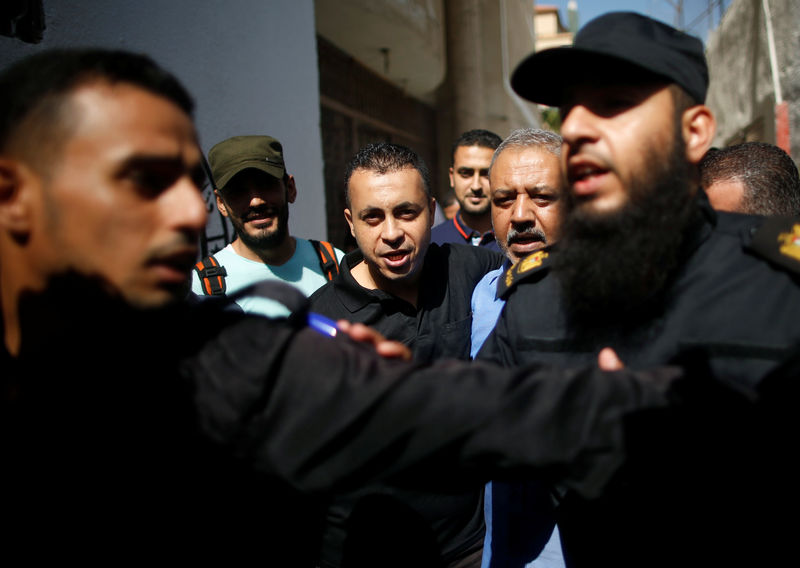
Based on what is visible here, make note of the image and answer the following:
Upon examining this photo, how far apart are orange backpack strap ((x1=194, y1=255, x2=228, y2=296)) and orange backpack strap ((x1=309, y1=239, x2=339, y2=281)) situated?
1.77 ft

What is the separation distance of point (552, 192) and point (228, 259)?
67.4 inches

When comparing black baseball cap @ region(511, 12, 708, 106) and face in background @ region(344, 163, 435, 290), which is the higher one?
black baseball cap @ region(511, 12, 708, 106)

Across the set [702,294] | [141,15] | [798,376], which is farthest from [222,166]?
[798,376]

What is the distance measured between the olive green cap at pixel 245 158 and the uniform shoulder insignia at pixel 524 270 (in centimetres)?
165

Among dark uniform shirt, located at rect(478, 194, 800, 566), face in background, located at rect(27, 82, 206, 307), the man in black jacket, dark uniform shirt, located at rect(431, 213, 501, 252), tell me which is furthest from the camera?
dark uniform shirt, located at rect(431, 213, 501, 252)

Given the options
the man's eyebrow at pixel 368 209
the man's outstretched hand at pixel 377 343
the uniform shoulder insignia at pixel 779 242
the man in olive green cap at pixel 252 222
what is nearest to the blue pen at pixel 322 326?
the man's outstretched hand at pixel 377 343

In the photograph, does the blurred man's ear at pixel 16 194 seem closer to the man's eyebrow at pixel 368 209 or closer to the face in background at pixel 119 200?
the face in background at pixel 119 200

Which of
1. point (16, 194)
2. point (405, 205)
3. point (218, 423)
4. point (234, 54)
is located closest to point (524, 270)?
point (405, 205)

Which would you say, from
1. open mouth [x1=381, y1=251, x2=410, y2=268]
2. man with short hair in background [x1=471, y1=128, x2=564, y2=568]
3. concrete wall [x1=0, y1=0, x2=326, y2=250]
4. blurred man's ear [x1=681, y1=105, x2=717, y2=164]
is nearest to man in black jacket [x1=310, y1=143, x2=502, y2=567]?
open mouth [x1=381, y1=251, x2=410, y2=268]

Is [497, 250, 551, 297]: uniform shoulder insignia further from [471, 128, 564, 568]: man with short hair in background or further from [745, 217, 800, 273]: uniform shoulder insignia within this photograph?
[745, 217, 800, 273]: uniform shoulder insignia

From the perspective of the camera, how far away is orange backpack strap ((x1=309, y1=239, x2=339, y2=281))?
10.2 feet

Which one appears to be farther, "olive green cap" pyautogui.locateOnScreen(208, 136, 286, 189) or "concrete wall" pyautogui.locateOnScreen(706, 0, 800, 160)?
"concrete wall" pyautogui.locateOnScreen(706, 0, 800, 160)

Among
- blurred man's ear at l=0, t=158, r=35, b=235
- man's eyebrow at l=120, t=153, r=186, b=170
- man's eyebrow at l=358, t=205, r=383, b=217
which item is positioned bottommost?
blurred man's ear at l=0, t=158, r=35, b=235

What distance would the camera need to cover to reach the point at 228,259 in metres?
3.00
